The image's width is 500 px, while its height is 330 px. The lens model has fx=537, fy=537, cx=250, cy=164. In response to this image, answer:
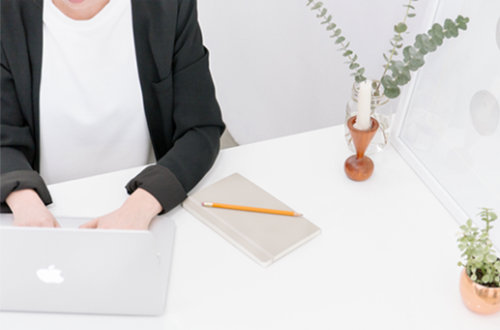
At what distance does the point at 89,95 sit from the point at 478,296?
89cm

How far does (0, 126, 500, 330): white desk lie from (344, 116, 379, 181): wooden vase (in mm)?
23

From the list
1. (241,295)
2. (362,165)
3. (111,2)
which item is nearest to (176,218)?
(241,295)

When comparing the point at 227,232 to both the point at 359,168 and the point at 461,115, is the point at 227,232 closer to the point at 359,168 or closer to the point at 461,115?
the point at 359,168

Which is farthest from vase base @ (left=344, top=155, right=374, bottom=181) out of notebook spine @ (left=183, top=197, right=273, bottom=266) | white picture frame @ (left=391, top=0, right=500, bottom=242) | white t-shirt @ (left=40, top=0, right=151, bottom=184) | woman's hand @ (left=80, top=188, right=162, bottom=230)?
white t-shirt @ (left=40, top=0, right=151, bottom=184)

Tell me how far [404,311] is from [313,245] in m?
0.19

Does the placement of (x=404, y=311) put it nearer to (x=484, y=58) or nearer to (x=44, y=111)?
(x=484, y=58)

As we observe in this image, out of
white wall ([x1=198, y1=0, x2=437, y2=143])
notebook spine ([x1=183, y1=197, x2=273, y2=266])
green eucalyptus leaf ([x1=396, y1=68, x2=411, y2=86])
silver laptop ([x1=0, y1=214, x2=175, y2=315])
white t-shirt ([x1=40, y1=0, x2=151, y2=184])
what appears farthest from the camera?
white wall ([x1=198, y1=0, x2=437, y2=143])

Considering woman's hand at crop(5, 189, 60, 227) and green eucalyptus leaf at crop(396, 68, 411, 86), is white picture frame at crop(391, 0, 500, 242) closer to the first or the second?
green eucalyptus leaf at crop(396, 68, 411, 86)

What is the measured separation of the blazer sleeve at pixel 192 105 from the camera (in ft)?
3.54

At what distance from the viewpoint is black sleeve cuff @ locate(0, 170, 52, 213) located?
964 millimetres

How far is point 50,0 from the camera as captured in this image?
112cm

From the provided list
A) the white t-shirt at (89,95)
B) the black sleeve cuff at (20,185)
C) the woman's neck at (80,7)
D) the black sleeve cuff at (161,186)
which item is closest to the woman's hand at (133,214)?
the black sleeve cuff at (161,186)

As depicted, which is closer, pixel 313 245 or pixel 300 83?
pixel 313 245

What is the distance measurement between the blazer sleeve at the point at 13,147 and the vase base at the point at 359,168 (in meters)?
0.58
